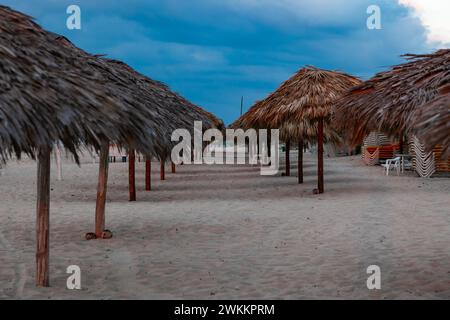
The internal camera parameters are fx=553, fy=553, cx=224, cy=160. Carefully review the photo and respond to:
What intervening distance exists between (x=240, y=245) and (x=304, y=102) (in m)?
6.21

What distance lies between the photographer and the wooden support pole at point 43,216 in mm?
4922

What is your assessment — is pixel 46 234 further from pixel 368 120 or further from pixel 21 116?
pixel 368 120

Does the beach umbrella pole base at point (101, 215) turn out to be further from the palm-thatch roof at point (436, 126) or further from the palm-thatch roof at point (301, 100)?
the palm-thatch roof at point (301, 100)

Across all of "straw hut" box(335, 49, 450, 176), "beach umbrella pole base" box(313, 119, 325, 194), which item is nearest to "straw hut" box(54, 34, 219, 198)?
"straw hut" box(335, 49, 450, 176)

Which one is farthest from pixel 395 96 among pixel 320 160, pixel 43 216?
pixel 320 160

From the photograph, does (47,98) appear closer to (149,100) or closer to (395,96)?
(395,96)

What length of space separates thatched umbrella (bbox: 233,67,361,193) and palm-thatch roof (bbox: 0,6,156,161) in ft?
26.4

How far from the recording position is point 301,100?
1290cm

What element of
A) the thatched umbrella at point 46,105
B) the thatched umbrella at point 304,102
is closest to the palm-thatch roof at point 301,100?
the thatched umbrella at point 304,102

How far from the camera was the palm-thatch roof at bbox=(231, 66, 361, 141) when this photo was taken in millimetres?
12633
